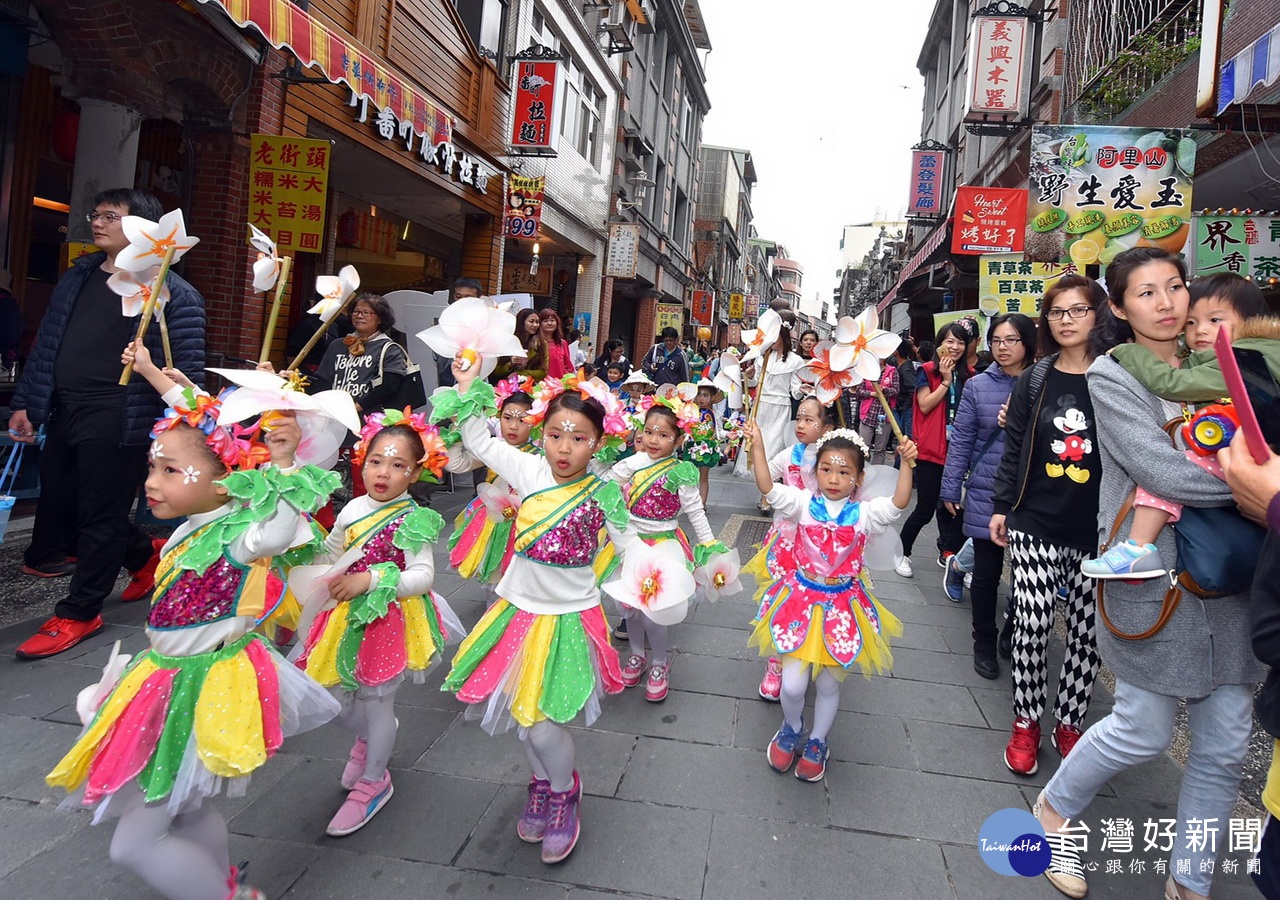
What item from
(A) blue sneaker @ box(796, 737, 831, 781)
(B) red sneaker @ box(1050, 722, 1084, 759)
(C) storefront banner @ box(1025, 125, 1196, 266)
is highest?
(C) storefront banner @ box(1025, 125, 1196, 266)

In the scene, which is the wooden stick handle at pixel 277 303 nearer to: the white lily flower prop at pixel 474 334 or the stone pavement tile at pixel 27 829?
the white lily flower prop at pixel 474 334

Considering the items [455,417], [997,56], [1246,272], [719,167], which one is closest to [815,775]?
[455,417]

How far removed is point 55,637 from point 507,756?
2251mm

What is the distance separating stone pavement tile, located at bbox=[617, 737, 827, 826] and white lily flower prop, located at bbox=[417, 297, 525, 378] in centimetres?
162

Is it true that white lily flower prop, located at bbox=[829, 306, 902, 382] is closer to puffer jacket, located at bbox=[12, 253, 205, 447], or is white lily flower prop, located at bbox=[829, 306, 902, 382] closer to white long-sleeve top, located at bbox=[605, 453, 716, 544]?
white long-sleeve top, located at bbox=[605, 453, 716, 544]

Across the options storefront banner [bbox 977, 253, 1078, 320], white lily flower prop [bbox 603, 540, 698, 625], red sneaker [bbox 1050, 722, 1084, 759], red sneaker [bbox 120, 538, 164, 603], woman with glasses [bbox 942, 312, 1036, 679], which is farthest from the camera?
storefront banner [bbox 977, 253, 1078, 320]

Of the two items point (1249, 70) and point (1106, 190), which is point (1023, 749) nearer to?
point (1249, 70)

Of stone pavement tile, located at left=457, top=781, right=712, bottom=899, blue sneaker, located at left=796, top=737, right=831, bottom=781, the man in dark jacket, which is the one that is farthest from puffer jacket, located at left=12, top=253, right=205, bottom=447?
blue sneaker, located at left=796, top=737, right=831, bottom=781

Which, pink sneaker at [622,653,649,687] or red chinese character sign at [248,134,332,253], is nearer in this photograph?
pink sneaker at [622,653,649,687]

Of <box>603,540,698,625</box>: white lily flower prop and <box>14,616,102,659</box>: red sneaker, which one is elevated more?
<box>603,540,698,625</box>: white lily flower prop

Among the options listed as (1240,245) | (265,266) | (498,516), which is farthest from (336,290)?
(1240,245)

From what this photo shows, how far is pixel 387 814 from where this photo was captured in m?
2.48

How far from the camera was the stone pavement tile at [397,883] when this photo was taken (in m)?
2.11

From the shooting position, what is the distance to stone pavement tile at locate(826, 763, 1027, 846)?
101 inches
